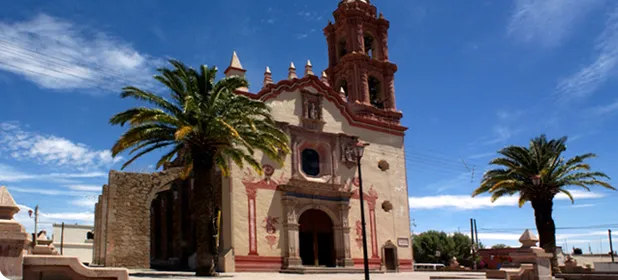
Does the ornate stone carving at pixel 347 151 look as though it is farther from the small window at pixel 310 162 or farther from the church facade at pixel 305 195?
the small window at pixel 310 162

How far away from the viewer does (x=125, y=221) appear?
90.7 ft

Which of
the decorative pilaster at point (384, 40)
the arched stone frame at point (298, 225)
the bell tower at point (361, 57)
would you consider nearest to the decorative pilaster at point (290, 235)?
the arched stone frame at point (298, 225)

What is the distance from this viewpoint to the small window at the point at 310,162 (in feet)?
107

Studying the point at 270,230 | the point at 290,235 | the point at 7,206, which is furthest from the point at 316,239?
the point at 7,206

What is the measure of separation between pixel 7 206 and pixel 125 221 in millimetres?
17001

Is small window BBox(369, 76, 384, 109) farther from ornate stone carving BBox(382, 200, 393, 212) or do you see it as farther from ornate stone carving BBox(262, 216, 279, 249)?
ornate stone carving BBox(262, 216, 279, 249)

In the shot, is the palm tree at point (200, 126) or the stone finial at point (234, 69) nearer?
the palm tree at point (200, 126)

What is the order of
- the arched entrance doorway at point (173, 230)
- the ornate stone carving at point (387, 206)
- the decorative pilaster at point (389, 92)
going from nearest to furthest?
the arched entrance doorway at point (173, 230) → the ornate stone carving at point (387, 206) → the decorative pilaster at point (389, 92)

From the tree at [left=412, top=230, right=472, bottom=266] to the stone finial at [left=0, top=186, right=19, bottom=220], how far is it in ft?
182

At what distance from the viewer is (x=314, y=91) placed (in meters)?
33.7

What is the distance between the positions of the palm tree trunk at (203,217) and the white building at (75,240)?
33.7 meters

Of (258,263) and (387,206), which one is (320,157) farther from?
(258,263)

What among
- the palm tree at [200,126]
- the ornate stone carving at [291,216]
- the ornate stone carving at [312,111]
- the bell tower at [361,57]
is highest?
the bell tower at [361,57]

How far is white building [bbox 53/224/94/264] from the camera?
54.0m
